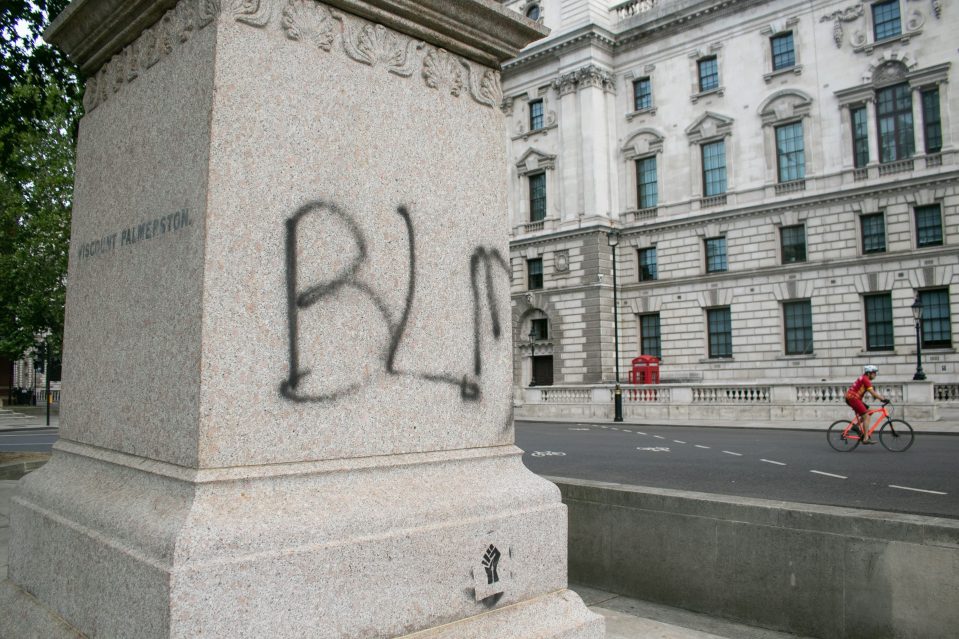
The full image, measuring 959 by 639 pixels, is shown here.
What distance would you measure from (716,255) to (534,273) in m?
12.0

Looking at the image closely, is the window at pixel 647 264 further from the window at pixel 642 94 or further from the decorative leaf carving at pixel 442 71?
the decorative leaf carving at pixel 442 71

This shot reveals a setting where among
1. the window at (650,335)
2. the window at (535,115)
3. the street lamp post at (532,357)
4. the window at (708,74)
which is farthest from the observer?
the window at (535,115)

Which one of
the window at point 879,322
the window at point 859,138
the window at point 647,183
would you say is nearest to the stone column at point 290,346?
the window at point 879,322

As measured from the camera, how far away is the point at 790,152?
39250 millimetres

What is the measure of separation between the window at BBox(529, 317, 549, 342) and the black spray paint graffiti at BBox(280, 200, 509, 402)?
44316 millimetres

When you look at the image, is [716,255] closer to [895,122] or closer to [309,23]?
[895,122]

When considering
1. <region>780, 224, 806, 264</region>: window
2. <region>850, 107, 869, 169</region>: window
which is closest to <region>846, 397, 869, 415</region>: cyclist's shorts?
<region>780, 224, 806, 264</region>: window

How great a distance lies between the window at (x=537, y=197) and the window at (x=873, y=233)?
19.2 metres

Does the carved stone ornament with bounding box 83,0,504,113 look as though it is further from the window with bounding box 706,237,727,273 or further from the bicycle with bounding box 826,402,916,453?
the window with bounding box 706,237,727,273

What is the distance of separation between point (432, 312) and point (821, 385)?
27.2 m

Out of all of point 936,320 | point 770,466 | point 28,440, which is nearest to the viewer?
point 770,466

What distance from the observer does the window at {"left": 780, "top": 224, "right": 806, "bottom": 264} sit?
38.9 meters

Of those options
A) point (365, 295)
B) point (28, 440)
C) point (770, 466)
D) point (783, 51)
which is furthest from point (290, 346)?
point (783, 51)

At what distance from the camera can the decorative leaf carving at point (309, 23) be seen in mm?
3355
